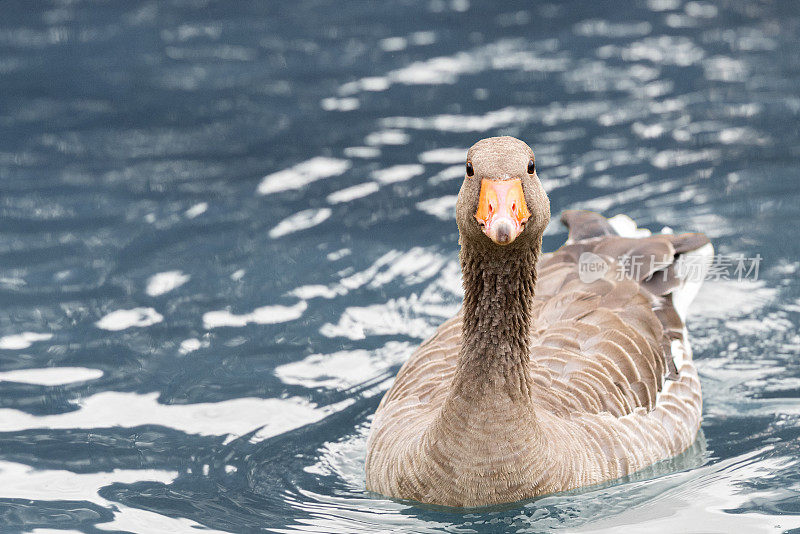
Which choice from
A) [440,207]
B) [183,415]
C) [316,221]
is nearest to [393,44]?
[440,207]

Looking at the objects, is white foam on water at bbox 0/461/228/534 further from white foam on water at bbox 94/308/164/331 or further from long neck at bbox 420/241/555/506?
white foam on water at bbox 94/308/164/331

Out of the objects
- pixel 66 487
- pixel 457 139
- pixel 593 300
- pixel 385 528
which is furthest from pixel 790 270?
pixel 66 487

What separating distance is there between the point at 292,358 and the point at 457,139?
4.80 m

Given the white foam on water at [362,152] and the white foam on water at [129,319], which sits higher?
the white foam on water at [362,152]

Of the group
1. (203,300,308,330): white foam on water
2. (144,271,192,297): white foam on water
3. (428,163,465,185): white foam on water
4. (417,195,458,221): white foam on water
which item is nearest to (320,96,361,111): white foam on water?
(428,163,465,185): white foam on water

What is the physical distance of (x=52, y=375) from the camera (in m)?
9.10

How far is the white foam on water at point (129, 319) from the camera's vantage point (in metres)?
9.78

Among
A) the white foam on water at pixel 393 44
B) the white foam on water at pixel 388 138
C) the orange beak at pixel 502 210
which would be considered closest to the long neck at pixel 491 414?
the orange beak at pixel 502 210

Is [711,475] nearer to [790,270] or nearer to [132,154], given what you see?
[790,270]

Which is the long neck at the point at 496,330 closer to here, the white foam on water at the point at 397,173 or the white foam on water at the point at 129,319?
the white foam on water at the point at 129,319

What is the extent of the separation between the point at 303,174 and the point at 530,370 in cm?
564

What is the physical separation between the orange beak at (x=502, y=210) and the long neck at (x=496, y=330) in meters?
0.65

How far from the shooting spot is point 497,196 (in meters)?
6.10

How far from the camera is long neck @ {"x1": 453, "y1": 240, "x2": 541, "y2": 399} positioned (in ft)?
22.4
